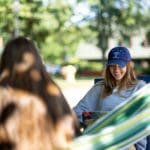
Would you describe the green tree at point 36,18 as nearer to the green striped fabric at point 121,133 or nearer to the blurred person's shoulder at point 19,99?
the green striped fabric at point 121,133

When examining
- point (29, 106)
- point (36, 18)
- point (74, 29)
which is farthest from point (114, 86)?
point (74, 29)

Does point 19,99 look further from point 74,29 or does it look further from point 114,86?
point 74,29

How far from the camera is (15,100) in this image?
2551 mm

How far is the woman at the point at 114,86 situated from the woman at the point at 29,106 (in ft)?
6.11

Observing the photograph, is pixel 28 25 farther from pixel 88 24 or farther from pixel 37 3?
pixel 88 24

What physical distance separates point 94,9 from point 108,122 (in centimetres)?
5138

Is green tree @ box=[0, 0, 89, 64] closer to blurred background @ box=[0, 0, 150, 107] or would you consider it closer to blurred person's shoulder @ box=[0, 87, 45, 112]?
blurred background @ box=[0, 0, 150, 107]

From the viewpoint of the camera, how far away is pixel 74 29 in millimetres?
49031

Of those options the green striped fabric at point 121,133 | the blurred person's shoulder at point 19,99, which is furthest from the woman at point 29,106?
the green striped fabric at point 121,133

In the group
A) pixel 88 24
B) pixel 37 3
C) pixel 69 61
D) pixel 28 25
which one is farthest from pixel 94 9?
pixel 37 3

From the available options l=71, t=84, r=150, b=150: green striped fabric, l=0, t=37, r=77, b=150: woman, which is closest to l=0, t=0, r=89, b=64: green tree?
l=71, t=84, r=150, b=150: green striped fabric

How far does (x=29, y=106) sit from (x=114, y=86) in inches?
84.6

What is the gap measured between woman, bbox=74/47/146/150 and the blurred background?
72.3 ft

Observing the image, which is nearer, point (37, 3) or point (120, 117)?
point (120, 117)
